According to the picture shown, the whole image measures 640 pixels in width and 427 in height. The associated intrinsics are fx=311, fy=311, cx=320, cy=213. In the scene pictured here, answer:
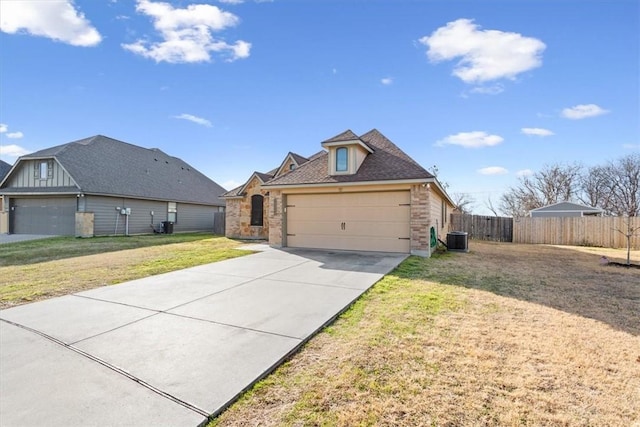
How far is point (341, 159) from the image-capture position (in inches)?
450

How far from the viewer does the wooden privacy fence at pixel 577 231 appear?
15.6 metres

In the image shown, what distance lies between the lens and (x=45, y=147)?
1973cm

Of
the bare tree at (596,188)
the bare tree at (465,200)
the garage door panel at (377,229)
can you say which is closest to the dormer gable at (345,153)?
the garage door panel at (377,229)

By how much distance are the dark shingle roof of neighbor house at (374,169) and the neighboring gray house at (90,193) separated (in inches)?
456

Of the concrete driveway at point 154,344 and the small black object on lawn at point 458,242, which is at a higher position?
the small black object on lawn at point 458,242

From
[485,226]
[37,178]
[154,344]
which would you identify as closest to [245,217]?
[37,178]

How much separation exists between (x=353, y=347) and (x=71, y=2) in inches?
488

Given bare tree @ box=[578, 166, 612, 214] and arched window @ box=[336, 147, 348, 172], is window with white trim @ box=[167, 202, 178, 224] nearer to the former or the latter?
arched window @ box=[336, 147, 348, 172]

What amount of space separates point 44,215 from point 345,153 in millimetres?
18598

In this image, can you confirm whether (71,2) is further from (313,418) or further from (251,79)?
(313,418)

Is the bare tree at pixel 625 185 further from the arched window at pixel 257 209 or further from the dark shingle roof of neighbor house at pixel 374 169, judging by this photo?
the arched window at pixel 257 209

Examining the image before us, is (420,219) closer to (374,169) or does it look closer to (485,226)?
(374,169)

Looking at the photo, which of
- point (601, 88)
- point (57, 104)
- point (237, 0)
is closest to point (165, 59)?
point (237, 0)

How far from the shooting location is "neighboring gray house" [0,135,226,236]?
1703 cm
